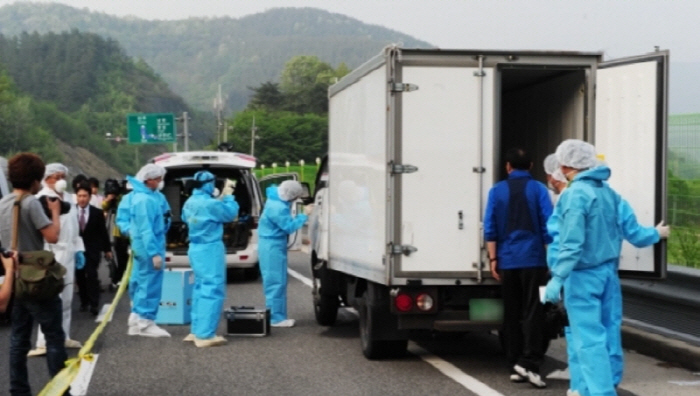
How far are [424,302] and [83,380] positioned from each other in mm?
2809

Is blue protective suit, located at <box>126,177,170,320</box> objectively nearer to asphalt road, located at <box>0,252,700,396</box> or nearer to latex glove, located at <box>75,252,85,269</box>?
asphalt road, located at <box>0,252,700,396</box>

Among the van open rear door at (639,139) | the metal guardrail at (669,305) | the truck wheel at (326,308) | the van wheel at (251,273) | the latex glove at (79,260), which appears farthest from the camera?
the van wheel at (251,273)

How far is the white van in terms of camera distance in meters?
18.6

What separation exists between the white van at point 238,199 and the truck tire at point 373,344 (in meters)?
8.21

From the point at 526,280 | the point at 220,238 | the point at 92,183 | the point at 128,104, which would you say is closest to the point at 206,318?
the point at 220,238

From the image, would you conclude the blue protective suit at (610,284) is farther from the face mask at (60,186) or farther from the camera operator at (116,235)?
the camera operator at (116,235)

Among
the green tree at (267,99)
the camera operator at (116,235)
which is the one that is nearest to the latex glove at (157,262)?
the camera operator at (116,235)

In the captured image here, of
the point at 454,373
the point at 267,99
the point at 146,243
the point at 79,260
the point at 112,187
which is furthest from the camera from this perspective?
the point at 267,99

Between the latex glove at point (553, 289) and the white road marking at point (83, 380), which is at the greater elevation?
the latex glove at point (553, 289)

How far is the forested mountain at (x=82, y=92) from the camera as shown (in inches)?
6033

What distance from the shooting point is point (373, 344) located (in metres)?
10.2

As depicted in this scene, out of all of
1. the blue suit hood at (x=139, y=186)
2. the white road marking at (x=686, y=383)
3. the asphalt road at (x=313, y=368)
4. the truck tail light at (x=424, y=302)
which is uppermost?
the blue suit hood at (x=139, y=186)

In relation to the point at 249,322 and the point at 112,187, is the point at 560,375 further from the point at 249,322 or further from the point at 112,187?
the point at 112,187

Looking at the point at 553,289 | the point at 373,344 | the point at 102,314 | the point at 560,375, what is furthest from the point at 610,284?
the point at 102,314
